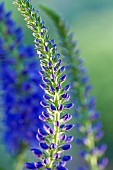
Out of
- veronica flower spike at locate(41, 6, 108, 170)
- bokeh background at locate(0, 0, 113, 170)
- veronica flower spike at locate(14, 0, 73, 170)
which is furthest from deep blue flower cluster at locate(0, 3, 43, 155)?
bokeh background at locate(0, 0, 113, 170)

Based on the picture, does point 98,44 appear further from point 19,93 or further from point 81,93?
point 81,93

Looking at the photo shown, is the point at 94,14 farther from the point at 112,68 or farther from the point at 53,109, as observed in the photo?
the point at 53,109

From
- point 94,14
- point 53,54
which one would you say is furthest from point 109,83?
point 53,54

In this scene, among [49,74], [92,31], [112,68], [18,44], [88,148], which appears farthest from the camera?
[92,31]

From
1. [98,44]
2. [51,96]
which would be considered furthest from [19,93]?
[98,44]

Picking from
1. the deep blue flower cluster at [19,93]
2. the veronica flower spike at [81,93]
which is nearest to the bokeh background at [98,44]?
the deep blue flower cluster at [19,93]
